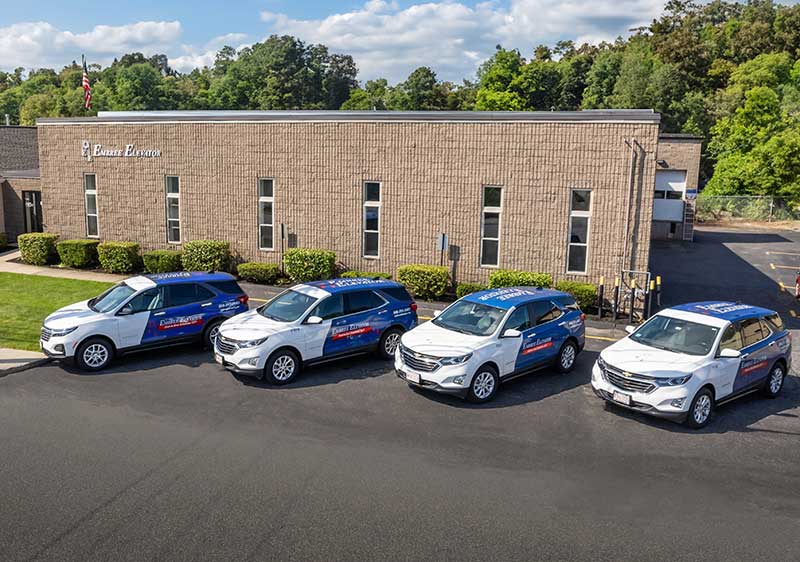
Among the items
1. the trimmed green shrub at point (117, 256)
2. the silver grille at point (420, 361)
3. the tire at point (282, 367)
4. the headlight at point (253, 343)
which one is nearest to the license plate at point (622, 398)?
the silver grille at point (420, 361)

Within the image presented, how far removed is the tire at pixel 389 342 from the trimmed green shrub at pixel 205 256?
10.3 meters

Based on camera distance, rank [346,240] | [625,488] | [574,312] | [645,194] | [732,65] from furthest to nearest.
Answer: [732,65]
[346,240]
[645,194]
[574,312]
[625,488]

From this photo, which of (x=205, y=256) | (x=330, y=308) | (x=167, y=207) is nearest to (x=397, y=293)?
(x=330, y=308)

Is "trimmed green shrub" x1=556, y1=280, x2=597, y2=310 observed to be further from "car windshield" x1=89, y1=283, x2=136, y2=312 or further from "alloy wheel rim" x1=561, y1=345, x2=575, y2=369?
"car windshield" x1=89, y1=283, x2=136, y2=312

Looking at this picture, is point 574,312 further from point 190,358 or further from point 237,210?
point 237,210

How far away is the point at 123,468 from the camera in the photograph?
9078 millimetres

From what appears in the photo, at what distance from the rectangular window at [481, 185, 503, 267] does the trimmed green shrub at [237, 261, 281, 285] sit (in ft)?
22.5

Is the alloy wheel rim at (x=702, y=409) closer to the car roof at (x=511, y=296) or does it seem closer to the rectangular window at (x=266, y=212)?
the car roof at (x=511, y=296)

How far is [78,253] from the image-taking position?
79.1ft

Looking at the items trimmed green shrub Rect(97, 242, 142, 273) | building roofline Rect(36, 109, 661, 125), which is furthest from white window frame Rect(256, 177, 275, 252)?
trimmed green shrub Rect(97, 242, 142, 273)

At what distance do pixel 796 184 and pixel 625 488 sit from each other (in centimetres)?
5023

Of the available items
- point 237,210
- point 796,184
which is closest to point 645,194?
point 237,210

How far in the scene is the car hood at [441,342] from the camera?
11828 millimetres

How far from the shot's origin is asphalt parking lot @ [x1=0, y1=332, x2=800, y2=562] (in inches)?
290
